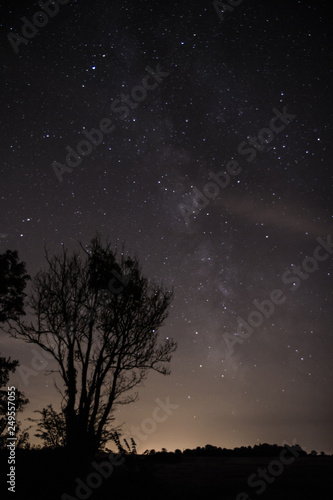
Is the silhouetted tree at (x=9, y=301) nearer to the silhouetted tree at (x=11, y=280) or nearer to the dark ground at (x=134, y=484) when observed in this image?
the silhouetted tree at (x=11, y=280)

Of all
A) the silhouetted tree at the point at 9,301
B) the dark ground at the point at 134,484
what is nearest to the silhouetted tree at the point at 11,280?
the silhouetted tree at the point at 9,301

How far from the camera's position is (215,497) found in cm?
529

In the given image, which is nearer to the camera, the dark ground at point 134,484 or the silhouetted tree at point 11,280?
the dark ground at point 134,484

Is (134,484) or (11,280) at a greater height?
(11,280)

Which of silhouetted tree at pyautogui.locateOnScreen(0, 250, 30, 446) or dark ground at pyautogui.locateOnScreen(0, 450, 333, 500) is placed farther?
silhouetted tree at pyautogui.locateOnScreen(0, 250, 30, 446)

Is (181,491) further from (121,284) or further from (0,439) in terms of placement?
(0,439)

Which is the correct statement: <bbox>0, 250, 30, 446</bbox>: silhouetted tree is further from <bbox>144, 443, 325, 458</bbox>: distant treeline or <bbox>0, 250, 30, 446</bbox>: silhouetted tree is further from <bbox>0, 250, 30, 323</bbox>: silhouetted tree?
<bbox>144, 443, 325, 458</bbox>: distant treeline

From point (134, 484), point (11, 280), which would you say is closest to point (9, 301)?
point (11, 280)

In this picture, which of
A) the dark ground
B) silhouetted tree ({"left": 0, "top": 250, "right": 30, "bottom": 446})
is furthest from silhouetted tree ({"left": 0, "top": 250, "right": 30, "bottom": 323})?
the dark ground

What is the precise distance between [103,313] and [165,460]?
4.93 m

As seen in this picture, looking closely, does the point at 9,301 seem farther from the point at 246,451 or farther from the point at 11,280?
the point at 246,451

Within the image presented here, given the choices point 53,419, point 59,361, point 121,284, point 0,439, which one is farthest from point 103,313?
point 0,439

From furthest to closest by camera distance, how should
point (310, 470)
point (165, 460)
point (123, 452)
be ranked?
point (165, 460) → point (310, 470) → point (123, 452)

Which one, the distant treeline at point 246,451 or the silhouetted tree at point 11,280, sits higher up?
the silhouetted tree at point 11,280
